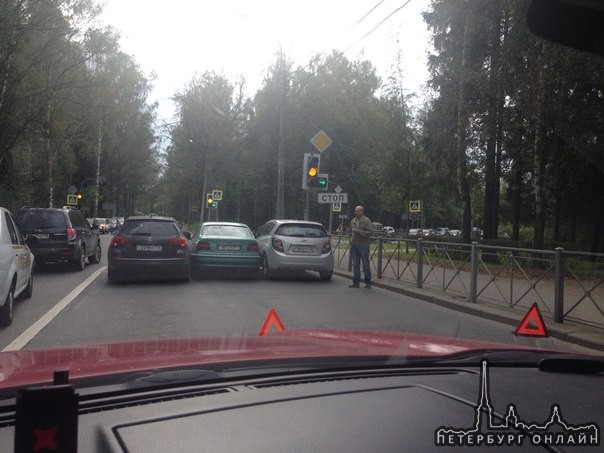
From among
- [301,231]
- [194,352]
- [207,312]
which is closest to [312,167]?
[301,231]

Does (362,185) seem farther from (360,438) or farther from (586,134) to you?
(360,438)

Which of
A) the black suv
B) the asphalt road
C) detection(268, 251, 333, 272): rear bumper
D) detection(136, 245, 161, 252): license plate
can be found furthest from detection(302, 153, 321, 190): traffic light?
the black suv

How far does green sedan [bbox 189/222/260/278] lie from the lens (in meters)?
14.6

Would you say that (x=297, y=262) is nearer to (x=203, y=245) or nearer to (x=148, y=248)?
(x=203, y=245)

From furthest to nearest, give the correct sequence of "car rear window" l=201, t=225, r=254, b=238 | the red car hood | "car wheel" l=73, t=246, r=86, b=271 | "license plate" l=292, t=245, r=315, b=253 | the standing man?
"car wheel" l=73, t=246, r=86, b=271 → "car rear window" l=201, t=225, r=254, b=238 → "license plate" l=292, t=245, r=315, b=253 → the standing man → the red car hood

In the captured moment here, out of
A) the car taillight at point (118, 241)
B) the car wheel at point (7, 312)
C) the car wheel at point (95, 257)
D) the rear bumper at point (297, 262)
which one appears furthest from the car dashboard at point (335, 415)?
the car wheel at point (95, 257)

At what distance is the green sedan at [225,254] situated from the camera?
14.6m

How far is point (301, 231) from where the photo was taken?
15219 millimetres

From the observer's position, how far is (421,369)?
264 centimetres

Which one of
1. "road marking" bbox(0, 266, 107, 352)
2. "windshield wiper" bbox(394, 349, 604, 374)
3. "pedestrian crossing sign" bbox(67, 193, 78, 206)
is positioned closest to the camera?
"windshield wiper" bbox(394, 349, 604, 374)

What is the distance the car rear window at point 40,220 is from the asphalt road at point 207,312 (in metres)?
1.91

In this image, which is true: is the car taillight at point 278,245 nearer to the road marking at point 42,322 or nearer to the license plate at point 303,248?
the license plate at point 303,248

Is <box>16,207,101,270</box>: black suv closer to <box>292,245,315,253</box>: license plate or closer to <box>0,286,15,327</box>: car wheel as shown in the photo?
<box>292,245,315,253</box>: license plate

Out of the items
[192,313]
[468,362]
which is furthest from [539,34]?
[192,313]
